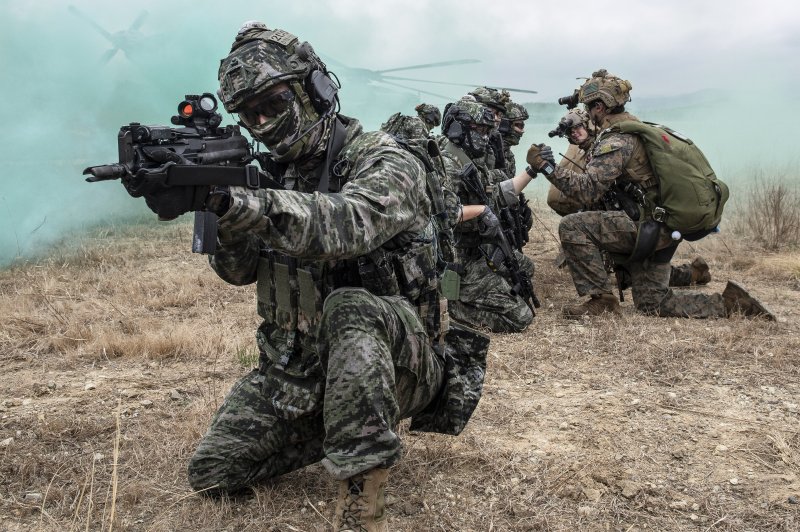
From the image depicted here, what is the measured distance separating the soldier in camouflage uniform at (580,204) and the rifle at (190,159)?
15.3 feet

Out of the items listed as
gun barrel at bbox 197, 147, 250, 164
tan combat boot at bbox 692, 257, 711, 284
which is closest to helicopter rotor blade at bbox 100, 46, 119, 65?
tan combat boot at bbox 692, 257, 711, 284

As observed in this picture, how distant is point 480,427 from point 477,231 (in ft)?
8.26

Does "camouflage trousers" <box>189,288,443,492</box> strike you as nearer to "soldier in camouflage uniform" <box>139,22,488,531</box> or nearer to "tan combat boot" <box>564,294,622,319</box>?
"soldier in camouflage uniform" <box>139,22,488,531</box>

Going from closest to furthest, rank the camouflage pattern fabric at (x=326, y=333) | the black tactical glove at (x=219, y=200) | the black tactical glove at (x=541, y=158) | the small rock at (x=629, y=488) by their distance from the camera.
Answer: the black tactical glove at (x=219, y=200)
the camouflage pattern fabric at (x=326, y=333)
the small rock at (x=629, y=488)
the black tactical glove at (x=541, y=158)

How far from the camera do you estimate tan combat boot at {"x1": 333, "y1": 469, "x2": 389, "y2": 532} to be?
2441mm

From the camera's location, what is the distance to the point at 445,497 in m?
2.83

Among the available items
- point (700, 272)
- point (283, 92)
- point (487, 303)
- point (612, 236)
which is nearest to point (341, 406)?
point (283, 92)

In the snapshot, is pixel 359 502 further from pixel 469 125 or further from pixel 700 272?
pixel 700 272

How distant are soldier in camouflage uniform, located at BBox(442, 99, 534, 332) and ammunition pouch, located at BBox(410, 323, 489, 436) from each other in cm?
235

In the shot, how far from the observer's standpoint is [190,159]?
2234 mm

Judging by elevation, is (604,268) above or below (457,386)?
above

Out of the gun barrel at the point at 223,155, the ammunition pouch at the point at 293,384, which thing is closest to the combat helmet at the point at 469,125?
the ammunition pouch at the point at 293,384

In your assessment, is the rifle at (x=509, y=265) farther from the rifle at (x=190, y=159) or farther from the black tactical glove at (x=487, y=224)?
the rifle at (x=190, y=159)

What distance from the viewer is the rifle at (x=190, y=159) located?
2.10 metres
